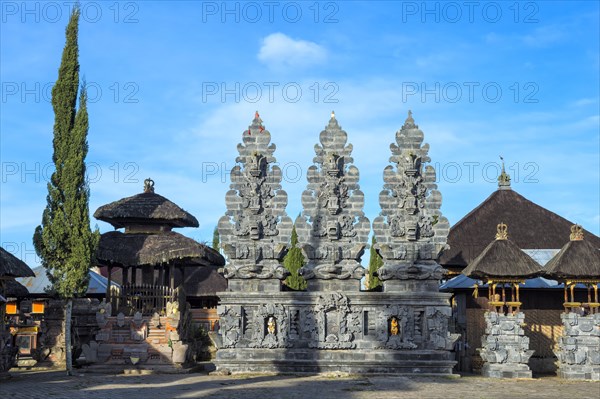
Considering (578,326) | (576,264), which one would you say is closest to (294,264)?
(576,264)

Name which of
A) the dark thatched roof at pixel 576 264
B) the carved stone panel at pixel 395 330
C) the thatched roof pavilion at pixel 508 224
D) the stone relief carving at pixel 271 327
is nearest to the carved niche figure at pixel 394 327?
the carved stone panel at pixel 395 330

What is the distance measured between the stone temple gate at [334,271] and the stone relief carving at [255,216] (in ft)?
0.10

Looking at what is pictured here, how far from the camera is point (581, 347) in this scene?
62.0ft

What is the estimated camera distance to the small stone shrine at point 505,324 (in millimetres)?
18828

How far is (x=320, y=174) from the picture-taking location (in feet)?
66.7

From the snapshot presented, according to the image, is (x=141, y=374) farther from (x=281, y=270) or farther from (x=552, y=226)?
(x=552, y=226)

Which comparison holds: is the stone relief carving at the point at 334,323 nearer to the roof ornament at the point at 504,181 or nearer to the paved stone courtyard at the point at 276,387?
the paved stone courtyard at the point at 276,387

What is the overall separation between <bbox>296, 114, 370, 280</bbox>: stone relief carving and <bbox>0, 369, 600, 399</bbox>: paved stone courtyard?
10.7 feet

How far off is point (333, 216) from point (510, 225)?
30.7 ft

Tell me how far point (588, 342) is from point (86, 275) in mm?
14893

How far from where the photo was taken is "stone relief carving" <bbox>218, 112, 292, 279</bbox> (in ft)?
65.0

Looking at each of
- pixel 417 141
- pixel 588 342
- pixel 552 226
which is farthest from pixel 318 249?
pixel 552 226

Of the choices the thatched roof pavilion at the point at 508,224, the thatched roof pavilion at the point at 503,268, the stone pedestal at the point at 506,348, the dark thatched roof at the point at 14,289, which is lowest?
the stone pedestal at the point at 506,348

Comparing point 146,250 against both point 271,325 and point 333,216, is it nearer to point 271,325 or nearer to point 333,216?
point 271,325
